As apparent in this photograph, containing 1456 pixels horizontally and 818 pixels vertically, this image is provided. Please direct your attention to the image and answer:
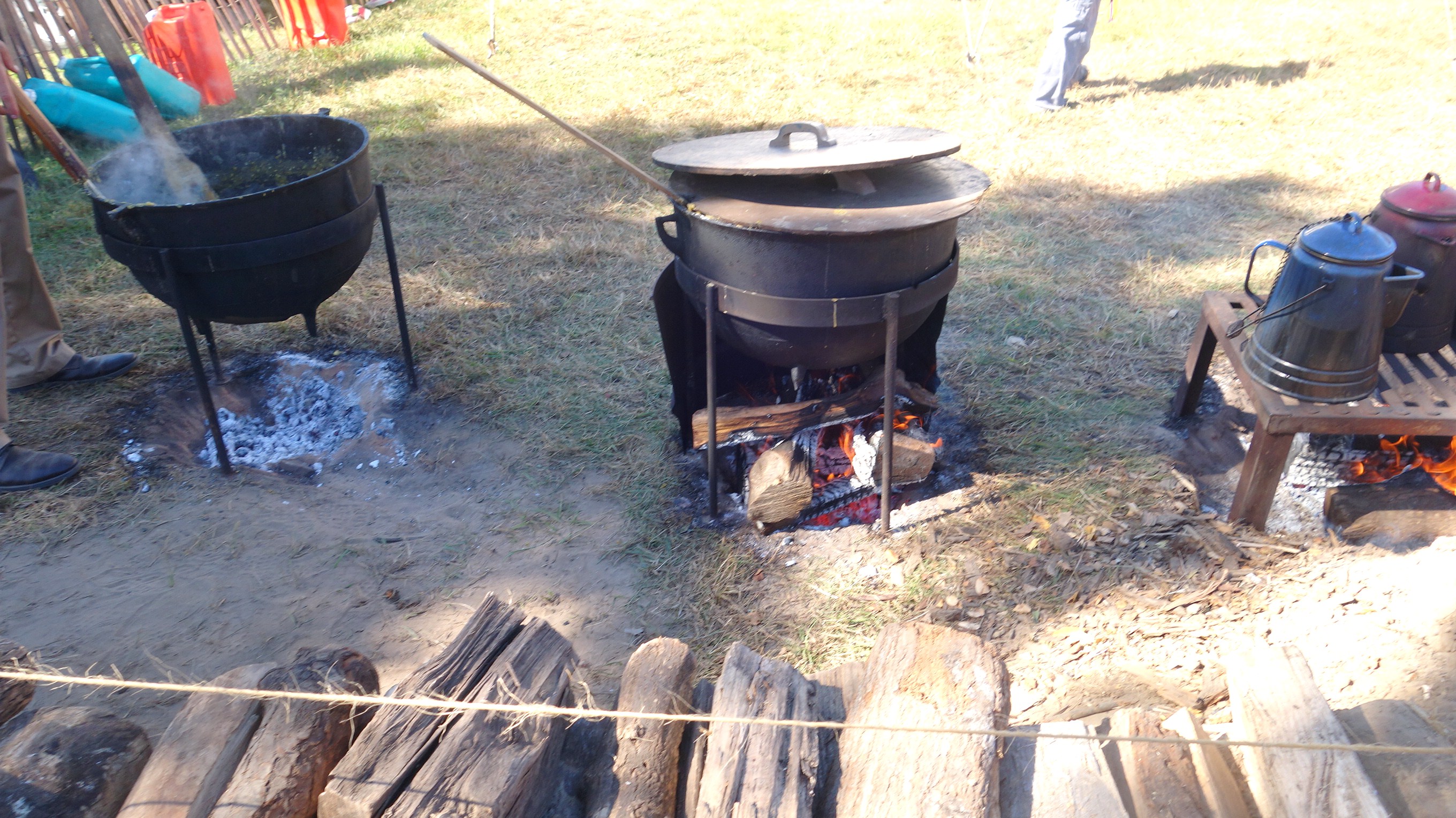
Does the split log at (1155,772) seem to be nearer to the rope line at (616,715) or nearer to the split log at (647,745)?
the rope line at (616,715)

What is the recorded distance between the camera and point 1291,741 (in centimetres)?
183

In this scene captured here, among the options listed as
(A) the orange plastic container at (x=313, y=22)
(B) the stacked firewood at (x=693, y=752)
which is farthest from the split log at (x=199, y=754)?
(A) the orange plastic container at (x=313, y=22)

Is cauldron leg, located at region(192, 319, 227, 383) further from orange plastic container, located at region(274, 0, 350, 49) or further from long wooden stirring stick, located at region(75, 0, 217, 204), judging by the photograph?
orange plastic container, located at region(274, 0, 350, 49)

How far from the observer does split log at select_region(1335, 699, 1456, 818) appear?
1.70 meters

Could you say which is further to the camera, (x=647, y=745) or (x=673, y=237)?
(x=673, y=237)

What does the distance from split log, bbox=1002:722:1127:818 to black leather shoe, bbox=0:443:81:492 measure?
3.97 meters

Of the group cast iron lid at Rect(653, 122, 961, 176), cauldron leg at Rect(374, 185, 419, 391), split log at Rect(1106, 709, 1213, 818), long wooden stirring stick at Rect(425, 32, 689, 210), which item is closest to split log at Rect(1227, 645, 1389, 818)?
split log at Rect(1106, 709, 1213, 818)

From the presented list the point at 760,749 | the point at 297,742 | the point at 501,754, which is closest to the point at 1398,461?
the point at 760,749

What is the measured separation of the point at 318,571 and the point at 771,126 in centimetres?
561

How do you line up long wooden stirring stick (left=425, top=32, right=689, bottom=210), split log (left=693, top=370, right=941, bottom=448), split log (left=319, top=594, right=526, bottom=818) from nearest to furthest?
split log (left=319, top=594, right=526, bottom=818)
long wooden stirring stick (left=425, top=32, right=689, bottom=210)
split log (left=693, top=370, right=941, bottom=448)

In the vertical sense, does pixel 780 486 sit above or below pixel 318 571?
above

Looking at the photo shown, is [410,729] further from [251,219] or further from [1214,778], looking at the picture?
[251,219]

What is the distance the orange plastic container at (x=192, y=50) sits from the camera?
26.3 feet

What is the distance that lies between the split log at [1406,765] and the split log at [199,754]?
2296mm
